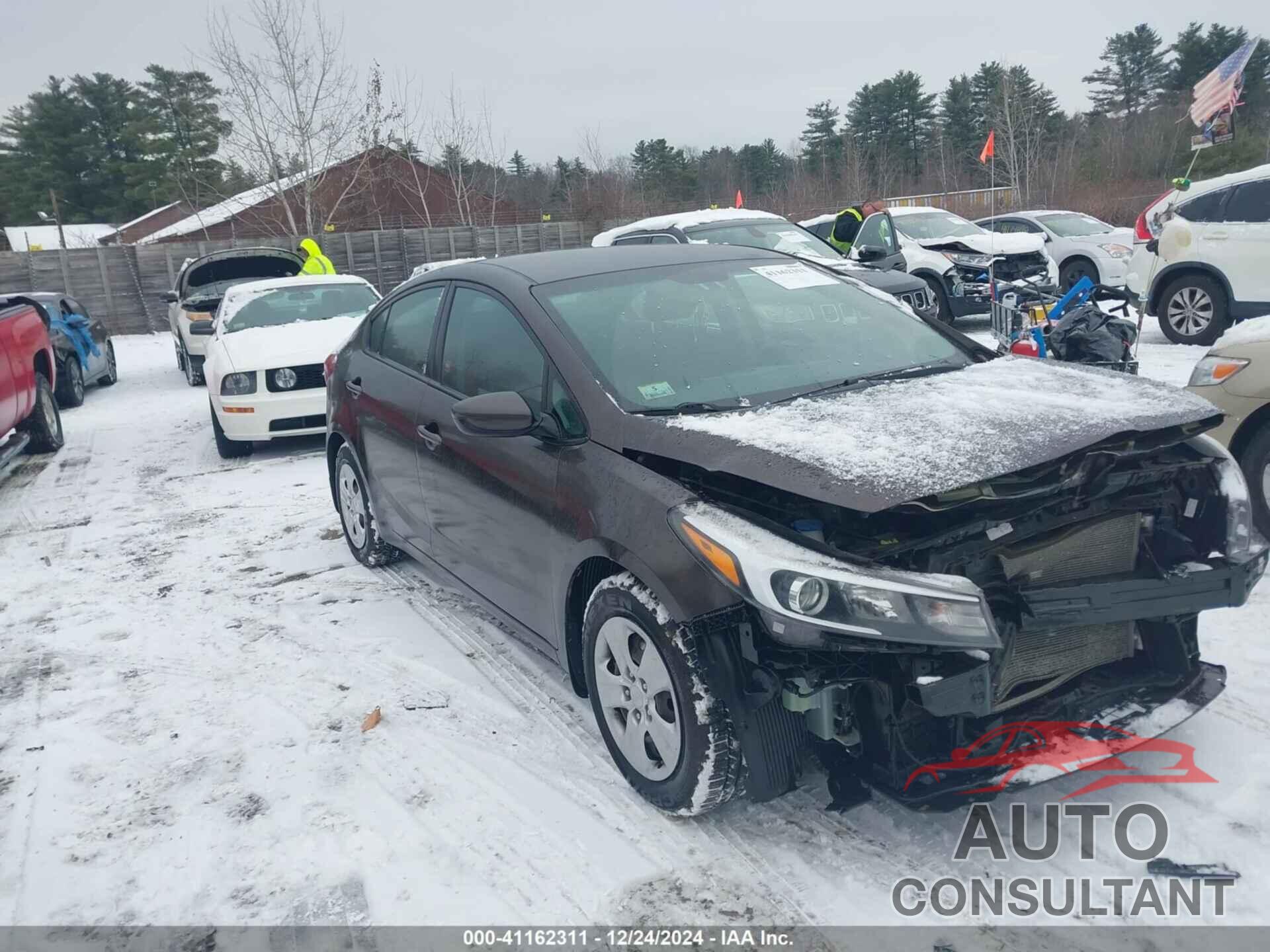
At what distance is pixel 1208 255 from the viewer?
34.0 feet

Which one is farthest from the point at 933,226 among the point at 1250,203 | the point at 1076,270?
the point at 1250,203

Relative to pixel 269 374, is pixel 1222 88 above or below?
above

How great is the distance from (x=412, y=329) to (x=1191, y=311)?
9.46 meters

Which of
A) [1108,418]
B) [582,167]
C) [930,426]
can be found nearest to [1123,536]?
[1108,418]

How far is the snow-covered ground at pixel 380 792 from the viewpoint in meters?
2.75

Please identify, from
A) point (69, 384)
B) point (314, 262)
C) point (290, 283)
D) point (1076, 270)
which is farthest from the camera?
point (1076, 270)

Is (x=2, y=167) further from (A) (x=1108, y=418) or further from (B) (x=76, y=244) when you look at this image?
(A) (x=1108, y=418)

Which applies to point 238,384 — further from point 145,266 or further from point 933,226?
point 145,266

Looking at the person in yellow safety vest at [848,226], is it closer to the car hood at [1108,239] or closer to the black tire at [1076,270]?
the black tire at [1076,270]

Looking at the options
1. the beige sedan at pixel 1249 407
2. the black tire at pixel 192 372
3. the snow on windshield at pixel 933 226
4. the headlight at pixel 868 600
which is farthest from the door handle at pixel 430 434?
the black tire at pixel 192 372

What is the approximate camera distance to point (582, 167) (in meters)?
39.5

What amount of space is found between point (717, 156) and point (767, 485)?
64019mm

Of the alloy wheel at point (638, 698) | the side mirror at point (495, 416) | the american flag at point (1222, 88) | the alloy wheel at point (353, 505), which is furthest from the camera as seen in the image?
the american flag at point (1222, 88)

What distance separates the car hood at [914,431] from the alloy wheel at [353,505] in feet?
9.36
